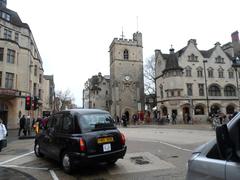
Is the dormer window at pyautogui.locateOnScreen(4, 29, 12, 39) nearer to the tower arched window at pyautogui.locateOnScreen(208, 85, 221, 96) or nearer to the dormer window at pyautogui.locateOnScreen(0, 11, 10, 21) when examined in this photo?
the dormer window at pyautogui.locateOnScreen(0, 11, 10, 21)

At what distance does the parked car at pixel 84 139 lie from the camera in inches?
274

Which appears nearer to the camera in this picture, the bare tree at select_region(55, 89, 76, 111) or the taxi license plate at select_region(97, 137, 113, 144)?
the taxi license plate at select_region(97, 137, 113, 144)

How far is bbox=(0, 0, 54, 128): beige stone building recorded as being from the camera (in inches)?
1261

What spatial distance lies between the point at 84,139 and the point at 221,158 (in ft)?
16.3

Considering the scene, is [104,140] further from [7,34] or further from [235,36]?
[235,36]

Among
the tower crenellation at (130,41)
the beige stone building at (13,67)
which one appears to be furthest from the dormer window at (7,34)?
the tower crenellation at (130,41)

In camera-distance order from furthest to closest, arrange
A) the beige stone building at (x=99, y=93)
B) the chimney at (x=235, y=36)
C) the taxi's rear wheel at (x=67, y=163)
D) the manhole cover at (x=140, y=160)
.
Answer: the beige stone building at (x=99, y=93) → the chimney at (x=235, y=36) → the manhole cover at (x=140, y=160) → the taxi's rear wheel at (x=67, y=163)

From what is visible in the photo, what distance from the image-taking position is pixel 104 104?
2985 inches

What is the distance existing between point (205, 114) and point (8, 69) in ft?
115

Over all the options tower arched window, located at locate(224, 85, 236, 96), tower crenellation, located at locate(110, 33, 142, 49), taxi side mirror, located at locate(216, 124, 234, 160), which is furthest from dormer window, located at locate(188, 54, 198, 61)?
taxi side mirror, located at locate(216, 124, 234, 160)

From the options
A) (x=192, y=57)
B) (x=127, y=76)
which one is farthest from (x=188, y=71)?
(x=127, y=76)

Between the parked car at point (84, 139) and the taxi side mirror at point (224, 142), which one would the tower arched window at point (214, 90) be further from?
the taxi side mirror at point (224, 142)

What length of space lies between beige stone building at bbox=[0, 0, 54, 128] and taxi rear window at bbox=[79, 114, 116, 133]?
84.0ft

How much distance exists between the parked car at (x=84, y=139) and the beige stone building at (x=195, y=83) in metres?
38.0
